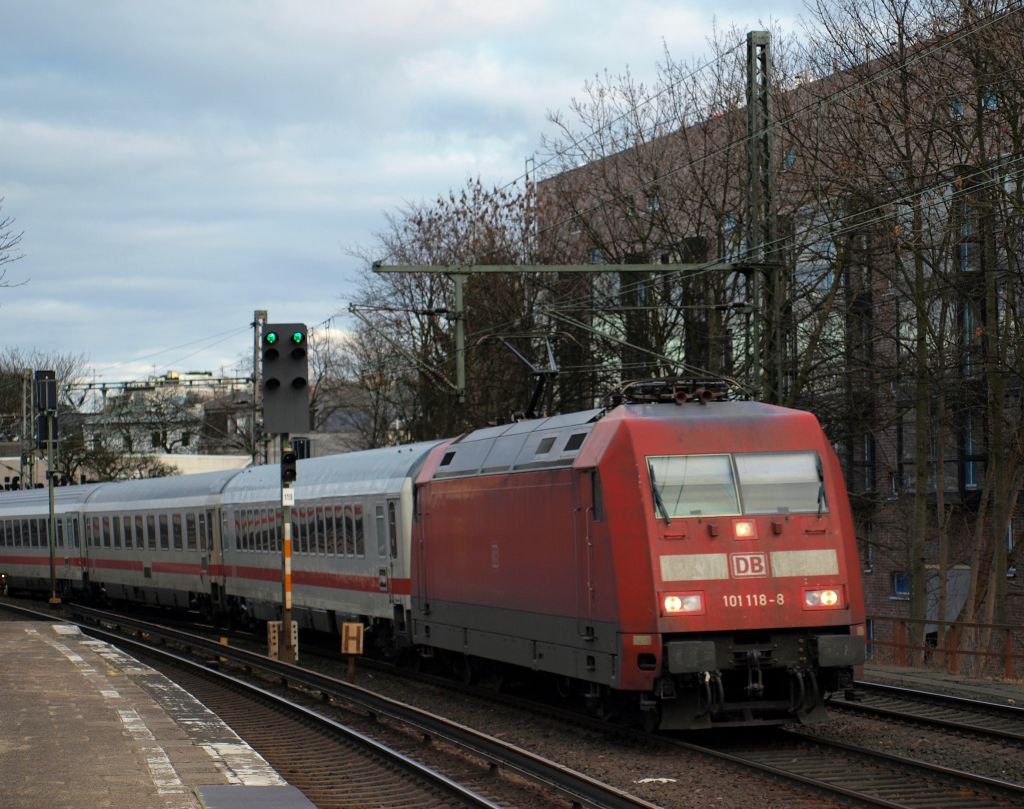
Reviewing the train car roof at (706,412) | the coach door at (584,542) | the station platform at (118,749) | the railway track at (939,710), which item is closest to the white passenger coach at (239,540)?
the station platform at (118,749)

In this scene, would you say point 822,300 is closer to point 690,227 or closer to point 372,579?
point 690,227

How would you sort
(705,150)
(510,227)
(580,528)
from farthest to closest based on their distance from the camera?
(510,227) → (705,150) → (580,528)

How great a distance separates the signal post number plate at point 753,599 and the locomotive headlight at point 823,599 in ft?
0.84

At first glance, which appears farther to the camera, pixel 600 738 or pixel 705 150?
pixel 705 150

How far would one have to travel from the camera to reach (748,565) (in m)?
13.6

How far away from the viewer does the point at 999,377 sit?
2511 centimetres

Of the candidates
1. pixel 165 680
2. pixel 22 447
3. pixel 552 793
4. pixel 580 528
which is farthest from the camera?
pixel 22 447

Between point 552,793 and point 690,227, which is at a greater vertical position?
point 690,227

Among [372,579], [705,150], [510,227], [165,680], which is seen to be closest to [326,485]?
[372,579]

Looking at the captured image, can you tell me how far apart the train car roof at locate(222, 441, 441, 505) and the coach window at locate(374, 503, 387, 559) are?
255 mm

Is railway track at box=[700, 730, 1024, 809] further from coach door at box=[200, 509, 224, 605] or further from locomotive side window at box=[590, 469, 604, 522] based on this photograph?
coach door at box=[200, 509, 224, 605]

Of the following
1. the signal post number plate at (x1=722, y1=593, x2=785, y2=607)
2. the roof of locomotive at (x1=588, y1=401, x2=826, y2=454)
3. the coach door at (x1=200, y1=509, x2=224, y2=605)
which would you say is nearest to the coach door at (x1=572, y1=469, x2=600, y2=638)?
the roof of locomotive at (x1=588, y1=401, x2=826, y2=454)

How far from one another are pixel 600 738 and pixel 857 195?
13.9m

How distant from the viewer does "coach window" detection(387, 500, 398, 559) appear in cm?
2178
